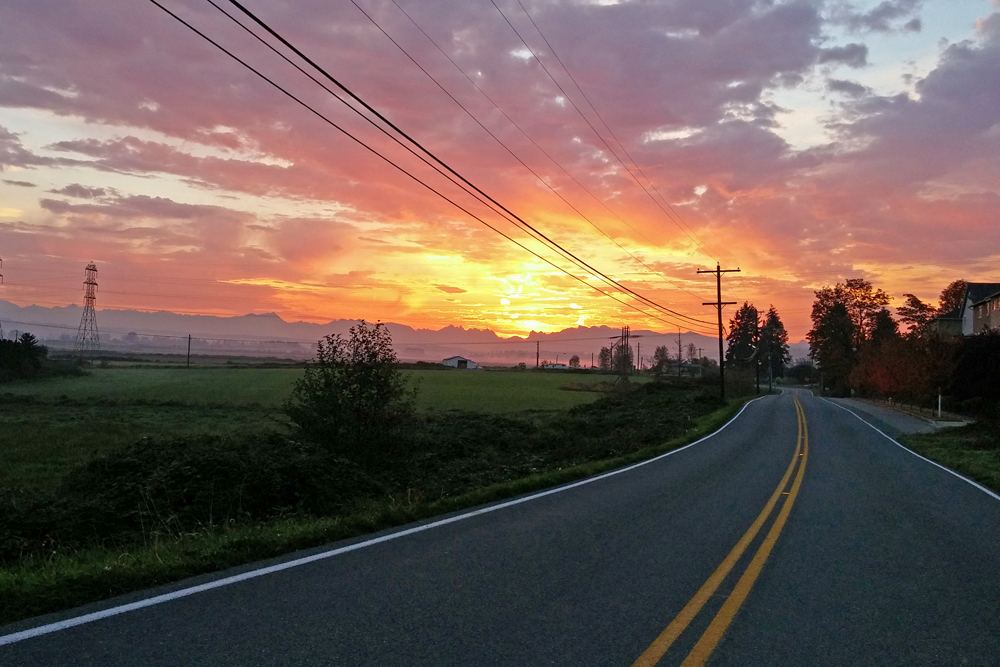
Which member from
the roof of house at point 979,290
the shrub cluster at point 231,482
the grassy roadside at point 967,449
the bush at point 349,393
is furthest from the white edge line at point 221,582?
the roof of house at point 979,290

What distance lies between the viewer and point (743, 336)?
14038cm

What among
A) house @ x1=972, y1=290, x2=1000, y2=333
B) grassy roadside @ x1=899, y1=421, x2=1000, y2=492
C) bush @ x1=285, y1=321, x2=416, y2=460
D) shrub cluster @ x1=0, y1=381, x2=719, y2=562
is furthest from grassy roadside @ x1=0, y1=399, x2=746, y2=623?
house @ x1=972, y1=290, x2=1000, y2=333

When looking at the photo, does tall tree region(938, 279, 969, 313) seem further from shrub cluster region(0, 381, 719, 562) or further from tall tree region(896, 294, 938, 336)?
shrub cluster region(0, 381, 719, 562)

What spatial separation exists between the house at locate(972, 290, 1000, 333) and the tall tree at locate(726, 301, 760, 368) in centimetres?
7568

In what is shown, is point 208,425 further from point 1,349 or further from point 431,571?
point 1,349

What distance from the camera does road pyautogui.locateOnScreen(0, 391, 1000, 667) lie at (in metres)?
4.50

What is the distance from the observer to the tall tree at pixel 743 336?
138375mm

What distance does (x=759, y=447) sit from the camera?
21391 millimetres

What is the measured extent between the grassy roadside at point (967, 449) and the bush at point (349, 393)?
14.5 metres

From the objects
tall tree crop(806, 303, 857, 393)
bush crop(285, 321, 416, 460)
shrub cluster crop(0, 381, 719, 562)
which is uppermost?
tall tree crop(806, 303, 857, 393)

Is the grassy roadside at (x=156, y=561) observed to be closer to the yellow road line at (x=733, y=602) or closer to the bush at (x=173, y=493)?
the bush at (x=173, y=493)

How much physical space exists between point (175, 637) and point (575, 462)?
1610cm

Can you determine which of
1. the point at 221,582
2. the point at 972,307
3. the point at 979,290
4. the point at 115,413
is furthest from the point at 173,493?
the point at 979,290

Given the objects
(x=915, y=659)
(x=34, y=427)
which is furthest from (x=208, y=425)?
(x=915, y=659)
